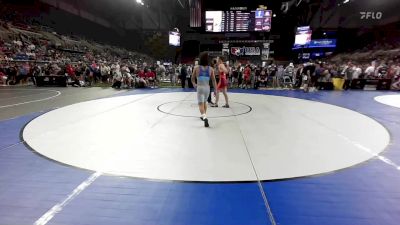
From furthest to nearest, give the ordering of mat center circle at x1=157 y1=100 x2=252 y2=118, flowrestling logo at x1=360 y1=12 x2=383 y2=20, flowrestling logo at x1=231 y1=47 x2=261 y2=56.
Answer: flowrestling logo at x1=360 y1=12 x2=383 y2=20 → flowrestling logo at x1=231 y1=47 x2=261 y2=56 → mat center circle at x1=157 y1=100 x2=252 y2=118

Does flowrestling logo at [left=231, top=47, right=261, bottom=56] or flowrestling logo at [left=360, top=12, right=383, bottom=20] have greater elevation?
flowrestling logo at [left=360, top=12, right=383, bottom=20]

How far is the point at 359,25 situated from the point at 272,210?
3538 centimetres

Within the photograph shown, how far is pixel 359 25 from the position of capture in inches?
1256

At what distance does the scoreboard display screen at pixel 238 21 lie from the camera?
22250 mm

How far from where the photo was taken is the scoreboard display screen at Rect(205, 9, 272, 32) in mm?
22250

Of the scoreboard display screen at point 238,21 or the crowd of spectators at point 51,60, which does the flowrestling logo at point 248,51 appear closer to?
the scoreboard display screen at point 238,21

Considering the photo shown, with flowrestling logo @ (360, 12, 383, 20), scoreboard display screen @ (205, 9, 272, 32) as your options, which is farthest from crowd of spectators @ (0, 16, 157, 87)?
flowrestling logo @ (360, 12, 383, 20)

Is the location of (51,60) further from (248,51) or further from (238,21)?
(248,51)

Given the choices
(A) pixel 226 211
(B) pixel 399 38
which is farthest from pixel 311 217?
(B) pixel 399 38

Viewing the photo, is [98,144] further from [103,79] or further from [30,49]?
[30,49]

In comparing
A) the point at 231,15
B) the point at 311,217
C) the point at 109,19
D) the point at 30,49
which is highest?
the point at 109,19

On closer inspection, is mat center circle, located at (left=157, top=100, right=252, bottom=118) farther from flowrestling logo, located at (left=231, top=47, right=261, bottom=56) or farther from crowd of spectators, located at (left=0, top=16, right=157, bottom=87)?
flowrestling logo, located at (left=231, top=47, right=261, bottom=56)

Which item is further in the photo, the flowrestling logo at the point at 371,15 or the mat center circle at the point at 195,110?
the flowrestling logo at the point at 371,15

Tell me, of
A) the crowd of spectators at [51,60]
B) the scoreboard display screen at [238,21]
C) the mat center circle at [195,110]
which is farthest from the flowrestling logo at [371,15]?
the mat center circle at [195,110]
